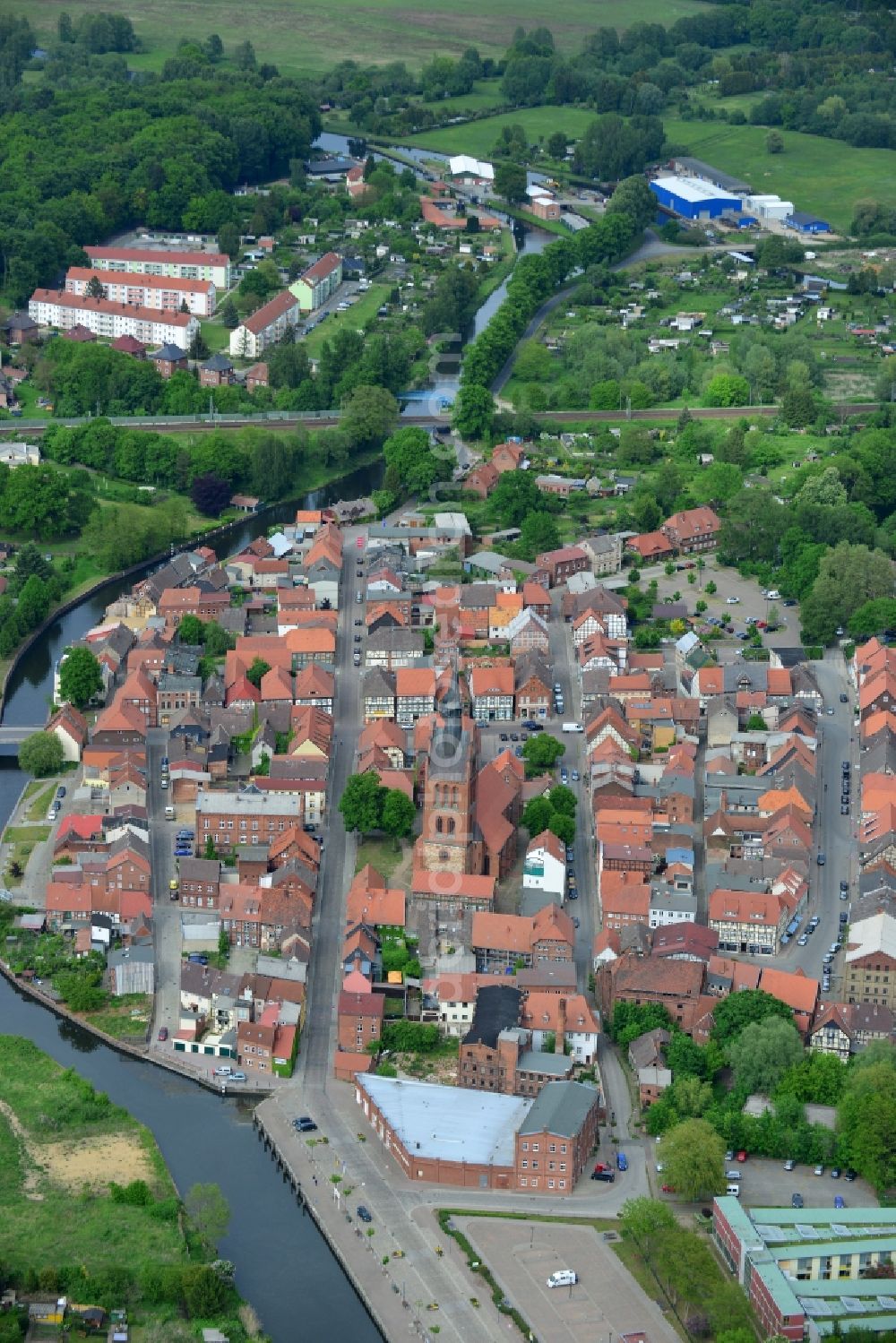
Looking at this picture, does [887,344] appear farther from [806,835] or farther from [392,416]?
[806,835]

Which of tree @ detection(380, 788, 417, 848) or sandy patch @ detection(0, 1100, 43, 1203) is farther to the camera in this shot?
tree @ detection(380, 788, 417, 848)

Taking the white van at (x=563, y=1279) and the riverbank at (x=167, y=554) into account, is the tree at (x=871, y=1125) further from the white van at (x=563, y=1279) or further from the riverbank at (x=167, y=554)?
the riverbank at (x=167, y=554)

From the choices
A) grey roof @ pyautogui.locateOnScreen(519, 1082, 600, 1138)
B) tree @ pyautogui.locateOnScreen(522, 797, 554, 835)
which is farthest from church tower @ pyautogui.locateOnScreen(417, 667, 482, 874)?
grey roof @ pyautogui.locateOnScreen(519, 1082, 600, 1138)

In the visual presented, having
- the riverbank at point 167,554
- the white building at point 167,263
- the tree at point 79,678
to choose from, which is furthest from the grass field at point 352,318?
the tree at point 79,678

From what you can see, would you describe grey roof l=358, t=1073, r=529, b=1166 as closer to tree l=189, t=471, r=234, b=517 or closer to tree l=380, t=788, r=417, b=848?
tree l=380, t=788, r=417, b=848

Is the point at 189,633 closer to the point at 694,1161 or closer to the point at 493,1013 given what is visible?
the point at 493,1013

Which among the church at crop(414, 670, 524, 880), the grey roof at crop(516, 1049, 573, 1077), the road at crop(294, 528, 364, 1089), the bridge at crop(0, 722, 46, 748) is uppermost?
the church at crop(414, 670, 524, 880)
